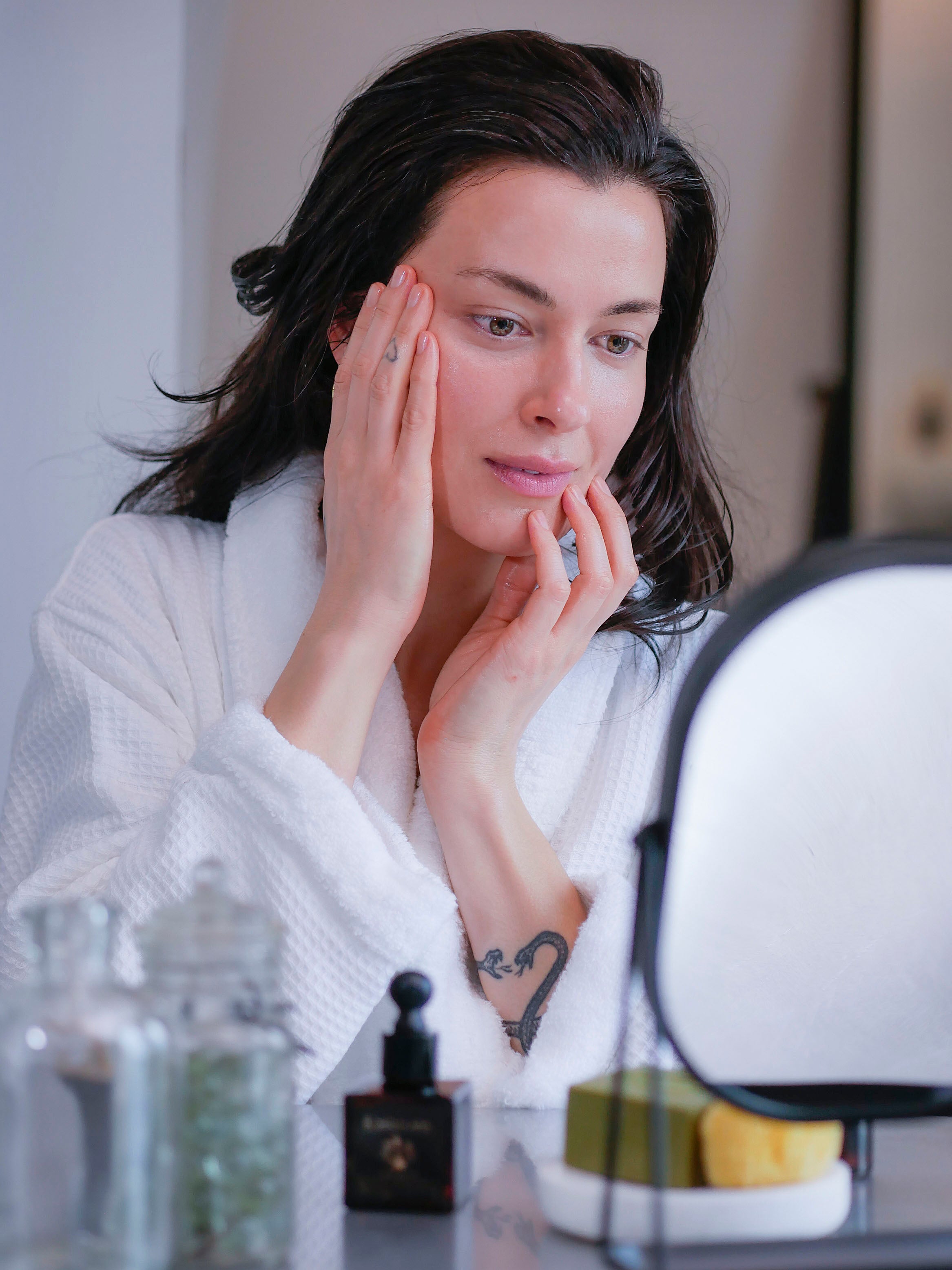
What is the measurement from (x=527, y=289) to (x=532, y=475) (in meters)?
0.13

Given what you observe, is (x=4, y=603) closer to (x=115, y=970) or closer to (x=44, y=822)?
(x=44, y=822)

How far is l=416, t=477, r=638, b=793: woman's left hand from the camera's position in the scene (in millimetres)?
879

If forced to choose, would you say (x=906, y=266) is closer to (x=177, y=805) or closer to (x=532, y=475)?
(x=532, y=475)

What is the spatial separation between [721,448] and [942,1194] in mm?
1066

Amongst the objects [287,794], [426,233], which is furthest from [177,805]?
[426,233]

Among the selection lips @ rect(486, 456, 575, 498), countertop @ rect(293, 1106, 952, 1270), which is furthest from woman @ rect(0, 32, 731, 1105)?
countertop @ rect(293, 1106, 952, 1270)

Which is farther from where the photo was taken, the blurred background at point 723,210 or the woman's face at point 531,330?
the blurred background at point 723,210

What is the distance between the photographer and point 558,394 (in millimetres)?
861

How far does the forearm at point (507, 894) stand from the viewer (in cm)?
81

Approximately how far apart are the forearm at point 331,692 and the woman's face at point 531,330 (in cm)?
→ 15

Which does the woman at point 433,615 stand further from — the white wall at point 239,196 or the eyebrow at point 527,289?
the white wall at point 239,196

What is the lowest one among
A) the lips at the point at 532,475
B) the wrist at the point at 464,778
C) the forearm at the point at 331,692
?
the wrist at the point at 464,778

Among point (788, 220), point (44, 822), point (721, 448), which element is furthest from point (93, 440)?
point (788, 220)

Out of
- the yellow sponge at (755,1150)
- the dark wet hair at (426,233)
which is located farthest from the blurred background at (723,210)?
the yellow sponge at (755,1150)
